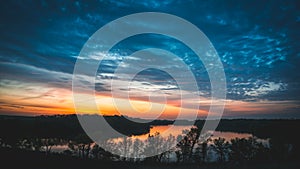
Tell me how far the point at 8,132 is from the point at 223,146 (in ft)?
127

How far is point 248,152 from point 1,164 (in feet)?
100

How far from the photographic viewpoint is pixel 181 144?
37.1m

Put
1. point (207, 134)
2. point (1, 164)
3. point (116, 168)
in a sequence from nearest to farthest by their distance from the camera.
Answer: point (1, 164) < point (116, 168) < point (207, 134)

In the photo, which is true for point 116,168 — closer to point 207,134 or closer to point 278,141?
point 278,141

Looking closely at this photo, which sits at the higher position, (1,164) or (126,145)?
(1,164)

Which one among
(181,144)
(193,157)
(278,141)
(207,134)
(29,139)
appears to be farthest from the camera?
(207,134)

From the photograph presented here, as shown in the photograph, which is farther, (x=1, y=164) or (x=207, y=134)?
(x=207, y=134)

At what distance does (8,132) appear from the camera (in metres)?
41.1

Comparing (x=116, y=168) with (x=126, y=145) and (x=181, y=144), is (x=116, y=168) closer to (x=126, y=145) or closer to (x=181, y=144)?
(x=181, y=144)

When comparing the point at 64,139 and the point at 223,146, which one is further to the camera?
the point at 64,139

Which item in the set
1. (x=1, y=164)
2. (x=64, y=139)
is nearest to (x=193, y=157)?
(x=1, y=164)

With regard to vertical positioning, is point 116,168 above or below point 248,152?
above

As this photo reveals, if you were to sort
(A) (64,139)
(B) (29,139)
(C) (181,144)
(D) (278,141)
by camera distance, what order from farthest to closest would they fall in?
(A) (64,139) → (B) (29,139) → (C) (181,144) → (D) (278,141)

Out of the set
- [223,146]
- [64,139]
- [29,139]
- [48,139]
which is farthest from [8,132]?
[223,146]
